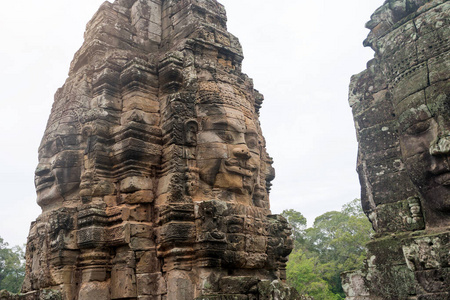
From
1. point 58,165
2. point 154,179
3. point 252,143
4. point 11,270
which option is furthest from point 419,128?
point 11,270

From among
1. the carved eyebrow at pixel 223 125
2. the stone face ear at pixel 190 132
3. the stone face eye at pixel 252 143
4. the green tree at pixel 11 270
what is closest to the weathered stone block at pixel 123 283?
the stone face ear at pixel 190 132

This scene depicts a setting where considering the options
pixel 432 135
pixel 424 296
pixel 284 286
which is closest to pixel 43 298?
pixel 284 286

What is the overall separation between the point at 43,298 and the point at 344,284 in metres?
4.44

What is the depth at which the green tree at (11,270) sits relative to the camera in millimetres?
30684

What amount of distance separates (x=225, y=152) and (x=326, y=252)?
29008 mm

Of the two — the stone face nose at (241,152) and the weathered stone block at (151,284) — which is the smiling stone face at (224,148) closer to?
the stone face nose at (241,152)

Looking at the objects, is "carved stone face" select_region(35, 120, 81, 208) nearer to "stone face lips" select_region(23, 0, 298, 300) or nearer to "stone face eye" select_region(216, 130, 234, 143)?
"stone face lips" select_region(23, 0, 298, 300)

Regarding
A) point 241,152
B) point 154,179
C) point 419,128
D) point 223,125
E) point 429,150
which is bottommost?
point 429,150

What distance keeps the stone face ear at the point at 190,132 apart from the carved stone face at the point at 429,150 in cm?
→ 387

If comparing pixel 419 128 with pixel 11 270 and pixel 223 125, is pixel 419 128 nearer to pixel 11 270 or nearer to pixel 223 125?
pixel 223 125

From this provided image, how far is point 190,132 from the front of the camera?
7039 millimetres

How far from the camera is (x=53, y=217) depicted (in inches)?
265

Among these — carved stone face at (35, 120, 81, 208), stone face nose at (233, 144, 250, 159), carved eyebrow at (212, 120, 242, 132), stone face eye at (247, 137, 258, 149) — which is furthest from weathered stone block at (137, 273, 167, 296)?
stone face eye at (247, 137, 258, 149)

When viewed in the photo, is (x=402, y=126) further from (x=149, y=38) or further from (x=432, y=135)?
(x=149, y=38)
